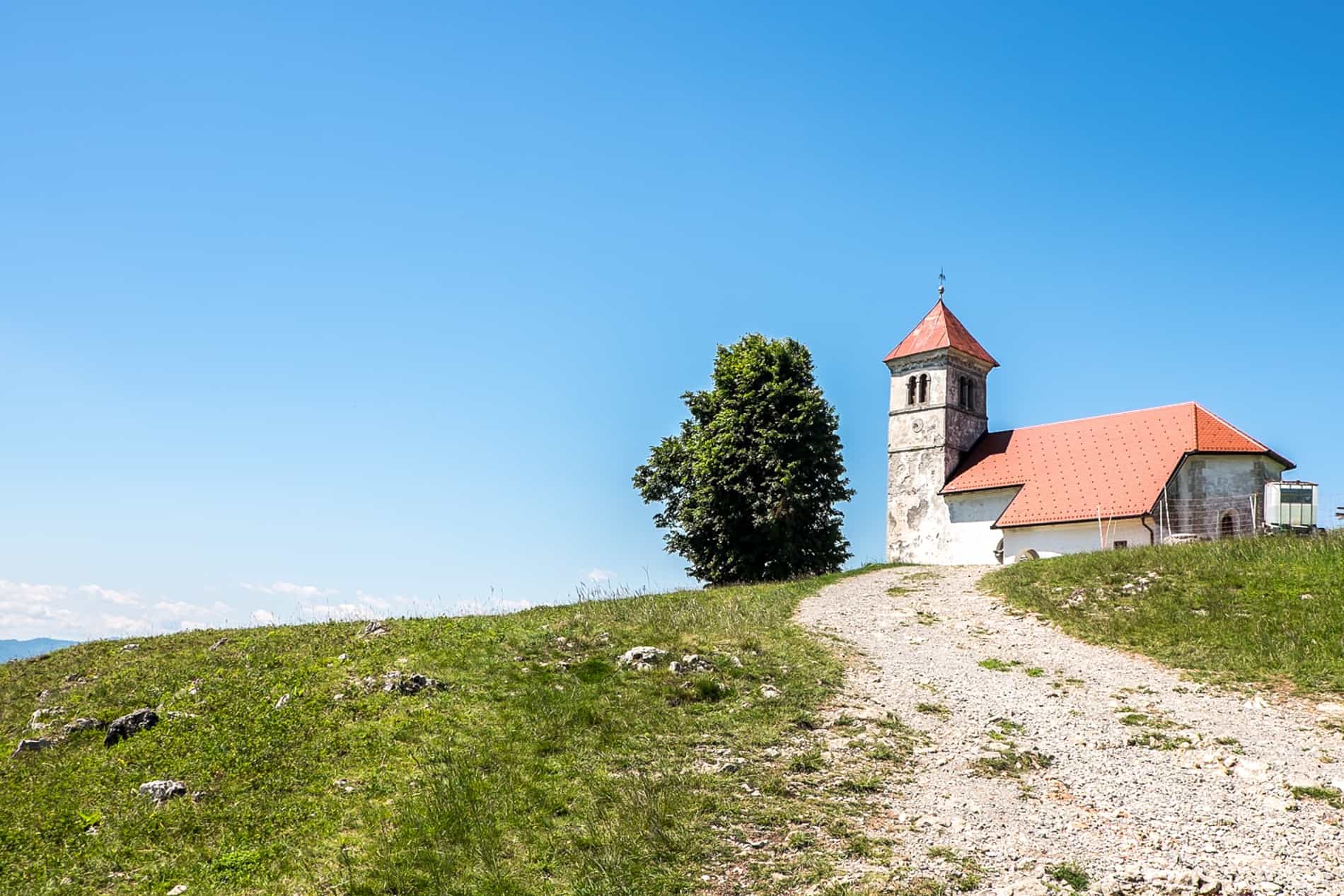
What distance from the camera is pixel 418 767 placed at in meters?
10.9

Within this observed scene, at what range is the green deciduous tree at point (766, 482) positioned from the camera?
36500 millimetres

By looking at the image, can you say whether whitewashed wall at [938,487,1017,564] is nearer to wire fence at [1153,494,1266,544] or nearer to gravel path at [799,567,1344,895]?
wire fence at [1153,494,1266,544]

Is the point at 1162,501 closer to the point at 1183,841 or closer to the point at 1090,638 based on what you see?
the point at 1090,638

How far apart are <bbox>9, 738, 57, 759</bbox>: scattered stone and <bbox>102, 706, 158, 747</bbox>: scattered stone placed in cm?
77

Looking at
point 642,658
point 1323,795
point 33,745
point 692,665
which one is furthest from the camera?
point 642,658

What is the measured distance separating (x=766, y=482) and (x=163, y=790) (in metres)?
27.4

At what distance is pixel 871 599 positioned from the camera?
2314cm

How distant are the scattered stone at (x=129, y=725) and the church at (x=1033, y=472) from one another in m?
29.1

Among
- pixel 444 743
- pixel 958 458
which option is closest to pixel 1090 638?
pixel 444 743

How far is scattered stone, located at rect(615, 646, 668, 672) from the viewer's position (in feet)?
47.1

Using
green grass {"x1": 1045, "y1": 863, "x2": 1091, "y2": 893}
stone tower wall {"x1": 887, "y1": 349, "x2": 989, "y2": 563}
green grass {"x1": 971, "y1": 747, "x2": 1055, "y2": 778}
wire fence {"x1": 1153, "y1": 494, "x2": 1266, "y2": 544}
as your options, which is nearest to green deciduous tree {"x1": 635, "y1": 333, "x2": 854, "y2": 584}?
stone tower wall {"x1": 887, "y1": 349, "x2": 989, "y2": 563}

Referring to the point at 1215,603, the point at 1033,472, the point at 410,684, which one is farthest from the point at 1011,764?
the point at 1033,472

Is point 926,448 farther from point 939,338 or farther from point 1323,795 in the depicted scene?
point 1323,795

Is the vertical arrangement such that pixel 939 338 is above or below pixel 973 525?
above
